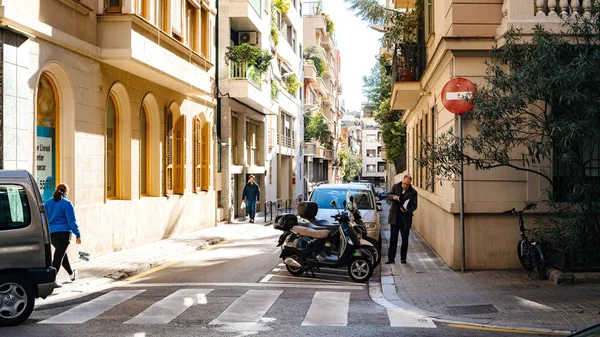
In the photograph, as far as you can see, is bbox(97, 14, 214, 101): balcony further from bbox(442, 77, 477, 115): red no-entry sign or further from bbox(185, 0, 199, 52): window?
bbox(442, 77, 477, 115): red no-entry sign

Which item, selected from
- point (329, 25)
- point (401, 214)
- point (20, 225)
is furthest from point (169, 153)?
point (329, 25)

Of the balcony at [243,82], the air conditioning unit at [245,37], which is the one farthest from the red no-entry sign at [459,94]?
the air conditioning unit at [245,37]

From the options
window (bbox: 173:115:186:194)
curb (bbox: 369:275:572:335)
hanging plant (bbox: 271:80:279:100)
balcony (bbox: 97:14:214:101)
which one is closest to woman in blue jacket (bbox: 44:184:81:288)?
curb (bbox: 369:275:572:335)

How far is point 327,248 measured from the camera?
13.1m

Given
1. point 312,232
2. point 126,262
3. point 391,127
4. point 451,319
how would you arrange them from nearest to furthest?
1. point 451,319
2. point 312,232
3. point 126,262
4. point 391,127

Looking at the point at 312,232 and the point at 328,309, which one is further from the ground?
the point at 312,232

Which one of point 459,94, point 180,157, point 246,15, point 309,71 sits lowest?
point 180,157

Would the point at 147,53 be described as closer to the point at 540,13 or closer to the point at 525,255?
the point at 540,13

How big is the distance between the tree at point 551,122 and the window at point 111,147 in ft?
28.1

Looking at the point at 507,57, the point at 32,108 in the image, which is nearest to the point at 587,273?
the point at 507,57

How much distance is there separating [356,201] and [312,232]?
487 centimetres

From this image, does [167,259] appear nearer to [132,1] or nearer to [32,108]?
[32,108]

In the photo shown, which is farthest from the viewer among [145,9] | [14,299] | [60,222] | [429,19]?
[429,19]

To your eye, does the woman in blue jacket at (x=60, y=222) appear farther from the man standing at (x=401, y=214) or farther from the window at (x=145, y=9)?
the window at (x=145, y=9)
